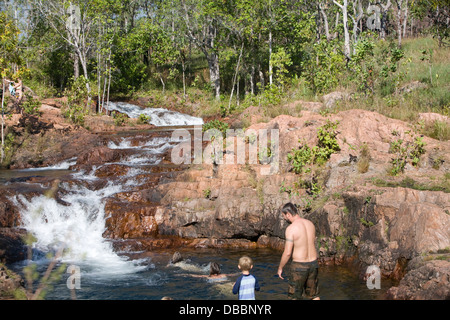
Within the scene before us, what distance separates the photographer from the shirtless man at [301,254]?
6.07 m

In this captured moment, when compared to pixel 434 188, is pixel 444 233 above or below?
below

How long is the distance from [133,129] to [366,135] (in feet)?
46.4

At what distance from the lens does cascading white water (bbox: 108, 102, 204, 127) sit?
26062mm

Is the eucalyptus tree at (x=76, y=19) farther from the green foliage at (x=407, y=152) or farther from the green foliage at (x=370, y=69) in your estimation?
the green foliage at (x=407, y=152)

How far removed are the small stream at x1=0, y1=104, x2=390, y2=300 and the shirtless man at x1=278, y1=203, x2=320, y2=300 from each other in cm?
133

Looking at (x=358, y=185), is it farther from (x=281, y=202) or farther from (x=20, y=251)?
(x=20, y=251)

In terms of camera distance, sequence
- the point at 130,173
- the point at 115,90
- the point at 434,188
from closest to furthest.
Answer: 1. the point at 434,188
2. the point at 130,173
3. the point at 115,90

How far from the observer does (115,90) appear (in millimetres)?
32156

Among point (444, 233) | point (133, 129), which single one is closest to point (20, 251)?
point (444, 233)

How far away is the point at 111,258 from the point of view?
10367 mm
